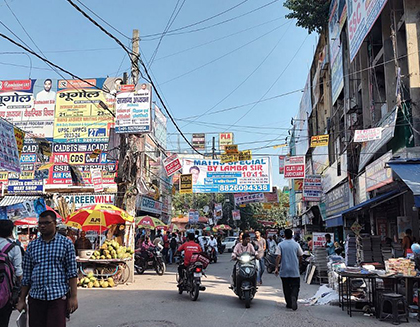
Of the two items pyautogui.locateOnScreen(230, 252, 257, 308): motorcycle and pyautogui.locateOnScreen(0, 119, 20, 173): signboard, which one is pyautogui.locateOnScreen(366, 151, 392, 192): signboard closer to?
pyautogui.locateOnScreen(230, 252, 257, 308): motorcycle

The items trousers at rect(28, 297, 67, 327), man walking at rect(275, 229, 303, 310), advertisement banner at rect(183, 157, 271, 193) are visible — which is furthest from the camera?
advertisement banner at rect(183, 157, 271, 193)

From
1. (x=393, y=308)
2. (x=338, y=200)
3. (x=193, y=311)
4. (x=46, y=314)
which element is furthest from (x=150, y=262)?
(x=46, y=314)

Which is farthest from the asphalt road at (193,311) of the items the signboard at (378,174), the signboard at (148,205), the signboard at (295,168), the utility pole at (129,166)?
the signboard at (148,205)

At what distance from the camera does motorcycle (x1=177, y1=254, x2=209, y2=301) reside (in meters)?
9.91

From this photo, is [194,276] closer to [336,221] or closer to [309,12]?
[336,221]

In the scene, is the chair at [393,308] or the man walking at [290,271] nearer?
the chair at [393,308]

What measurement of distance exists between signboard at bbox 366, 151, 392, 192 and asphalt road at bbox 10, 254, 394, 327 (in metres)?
4.87

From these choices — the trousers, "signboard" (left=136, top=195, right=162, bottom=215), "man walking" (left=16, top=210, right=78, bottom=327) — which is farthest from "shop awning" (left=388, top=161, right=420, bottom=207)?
"signboard" (left=136, top=195, right=162, bottom=215)

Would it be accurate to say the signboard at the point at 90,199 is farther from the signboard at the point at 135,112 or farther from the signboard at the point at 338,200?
the signboard at the point at 338,200

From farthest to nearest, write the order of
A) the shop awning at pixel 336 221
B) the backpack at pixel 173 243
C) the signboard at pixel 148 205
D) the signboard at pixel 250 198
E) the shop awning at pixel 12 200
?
the signboard at pixel 250 198, the signboard at pixel 148 205, the backpack at pixel 173 243, the shop awning at pixel 336 221, the shop awning at pixel 12 200

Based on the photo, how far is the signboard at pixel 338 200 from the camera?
834 inches

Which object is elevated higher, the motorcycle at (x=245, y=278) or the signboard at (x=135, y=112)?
the signboard at (x=135, y=112)

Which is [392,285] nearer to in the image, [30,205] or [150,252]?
[150,252]

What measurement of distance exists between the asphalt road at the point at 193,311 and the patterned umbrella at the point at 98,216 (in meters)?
2.57
